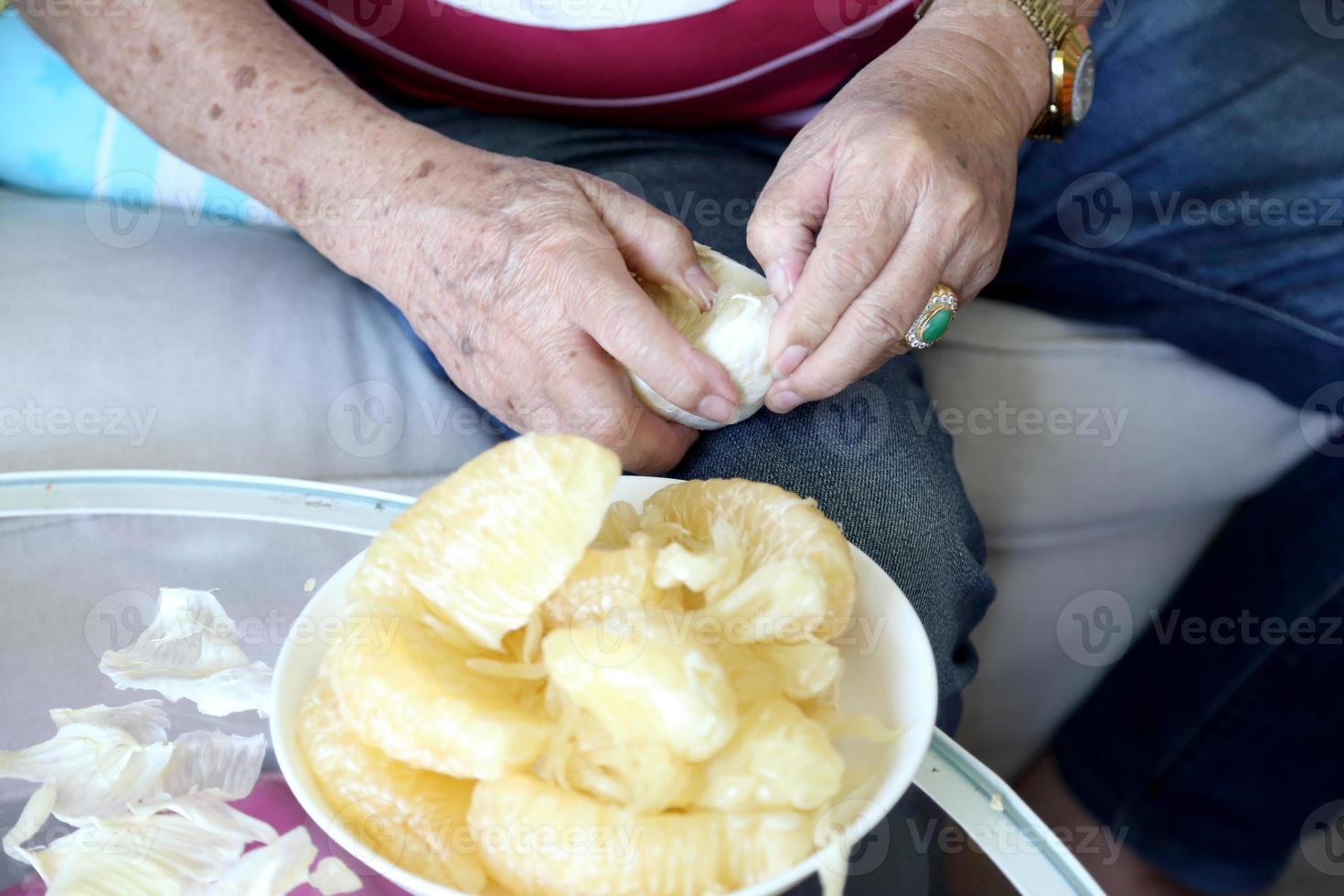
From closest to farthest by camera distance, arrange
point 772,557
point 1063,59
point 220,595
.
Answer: point 772,557 < point 220,595 < point 1063,59

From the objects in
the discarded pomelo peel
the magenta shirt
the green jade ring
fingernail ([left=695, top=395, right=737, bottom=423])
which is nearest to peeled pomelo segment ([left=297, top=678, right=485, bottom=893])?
the discarded pomelo peel

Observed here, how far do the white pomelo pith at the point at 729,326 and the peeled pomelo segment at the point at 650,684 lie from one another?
0.29 metres

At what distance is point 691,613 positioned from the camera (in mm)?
502

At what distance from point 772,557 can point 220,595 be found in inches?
14.5

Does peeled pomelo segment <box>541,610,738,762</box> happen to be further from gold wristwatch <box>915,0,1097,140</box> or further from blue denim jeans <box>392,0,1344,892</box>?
gold wristwatch <box>915,0,1097,140</box>

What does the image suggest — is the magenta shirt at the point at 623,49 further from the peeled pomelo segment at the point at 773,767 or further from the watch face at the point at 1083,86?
Answer: the peeled pomelo segment at the point at 773,767

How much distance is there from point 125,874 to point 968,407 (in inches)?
32.5

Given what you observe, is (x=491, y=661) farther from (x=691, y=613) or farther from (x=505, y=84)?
(x=505, y=84)

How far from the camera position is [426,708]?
45cm

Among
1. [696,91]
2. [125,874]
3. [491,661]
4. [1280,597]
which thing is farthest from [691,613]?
[1280,597]

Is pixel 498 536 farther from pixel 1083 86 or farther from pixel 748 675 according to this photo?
pixel 1083 86

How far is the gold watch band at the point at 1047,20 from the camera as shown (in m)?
0.90

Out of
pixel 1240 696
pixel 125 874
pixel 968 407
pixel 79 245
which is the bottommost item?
pixel 1240 696

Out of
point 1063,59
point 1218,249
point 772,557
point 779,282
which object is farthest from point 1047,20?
point 772,557
